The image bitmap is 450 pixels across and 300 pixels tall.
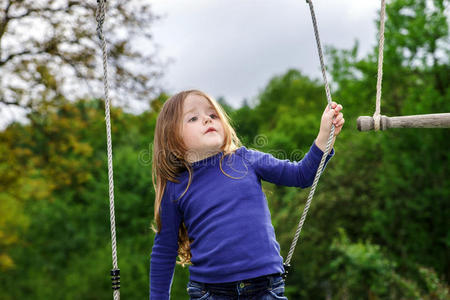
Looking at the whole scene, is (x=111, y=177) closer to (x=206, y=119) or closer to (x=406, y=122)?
(x=206, y=119)

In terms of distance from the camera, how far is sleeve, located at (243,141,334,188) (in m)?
1.67

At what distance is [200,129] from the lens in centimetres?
178

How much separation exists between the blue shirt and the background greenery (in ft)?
18.6

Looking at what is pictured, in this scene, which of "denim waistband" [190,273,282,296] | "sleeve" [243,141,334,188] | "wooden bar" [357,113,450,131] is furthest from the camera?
"sleeve" [243,141,334,188]

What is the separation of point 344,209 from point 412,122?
11979mm

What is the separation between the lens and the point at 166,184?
5.82 feet

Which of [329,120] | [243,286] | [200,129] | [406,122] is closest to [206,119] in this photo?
[200,129]

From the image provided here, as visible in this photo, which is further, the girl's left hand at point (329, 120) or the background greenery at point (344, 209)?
the background greenery at point (344, 209)

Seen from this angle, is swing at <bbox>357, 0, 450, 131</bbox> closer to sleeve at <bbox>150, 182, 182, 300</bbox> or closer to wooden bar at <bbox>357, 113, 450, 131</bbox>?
wooden bar at <bbox>357, 113, 450, 131</bbox>

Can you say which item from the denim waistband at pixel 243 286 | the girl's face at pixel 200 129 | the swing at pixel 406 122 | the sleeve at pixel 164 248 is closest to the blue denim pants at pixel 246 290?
the denim waistband at pixel 243 286

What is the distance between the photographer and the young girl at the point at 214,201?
1.55 metres

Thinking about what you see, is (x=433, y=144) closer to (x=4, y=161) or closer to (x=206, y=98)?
(x=4, y=161)

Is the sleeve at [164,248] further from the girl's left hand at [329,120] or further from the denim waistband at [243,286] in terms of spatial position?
the girl's left hand at [329,120]

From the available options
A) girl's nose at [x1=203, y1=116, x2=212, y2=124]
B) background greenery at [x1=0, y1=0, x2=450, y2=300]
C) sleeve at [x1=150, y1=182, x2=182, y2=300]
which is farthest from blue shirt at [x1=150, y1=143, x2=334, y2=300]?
background greenery at [x1=0, y1=0, x2=450, y2=300]
